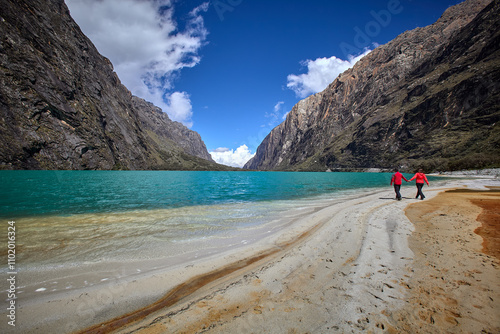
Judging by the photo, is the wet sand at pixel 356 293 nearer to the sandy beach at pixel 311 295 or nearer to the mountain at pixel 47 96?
the sandy beach at pixel 311 295

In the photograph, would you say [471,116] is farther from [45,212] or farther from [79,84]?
[79,84]

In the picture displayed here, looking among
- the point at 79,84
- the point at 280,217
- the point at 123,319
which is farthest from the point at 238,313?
the point at 79,84

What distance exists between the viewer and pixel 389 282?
4.71m

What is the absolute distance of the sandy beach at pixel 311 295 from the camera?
11.3 feet

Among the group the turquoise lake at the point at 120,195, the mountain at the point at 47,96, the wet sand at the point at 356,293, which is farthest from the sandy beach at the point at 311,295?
the mountain at the point at 47,96

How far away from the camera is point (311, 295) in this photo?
4320 millimetres

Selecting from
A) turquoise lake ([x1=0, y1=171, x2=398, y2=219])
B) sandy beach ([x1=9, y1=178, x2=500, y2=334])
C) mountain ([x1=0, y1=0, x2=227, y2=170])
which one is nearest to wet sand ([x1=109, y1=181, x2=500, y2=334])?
sandy beach ([x1=9, y1=178, x2=500, y2=334])

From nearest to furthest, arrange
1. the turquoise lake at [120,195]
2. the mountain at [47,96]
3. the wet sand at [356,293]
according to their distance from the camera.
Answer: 1. the wet sand at [356,293]
2. the turquoise lake at [120,195]
3. the mountain at [47,96]

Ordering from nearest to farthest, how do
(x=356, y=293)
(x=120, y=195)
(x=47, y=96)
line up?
(x=356, y=293)
(x=120, y=195)
(x=47, y=96)

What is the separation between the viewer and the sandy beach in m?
3.46

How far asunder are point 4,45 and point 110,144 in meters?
87.5

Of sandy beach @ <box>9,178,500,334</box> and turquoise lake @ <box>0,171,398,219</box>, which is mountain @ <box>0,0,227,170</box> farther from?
sandy beach @ <box>9,178,500,334</box>

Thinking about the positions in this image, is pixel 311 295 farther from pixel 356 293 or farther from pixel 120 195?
pixel 120 195

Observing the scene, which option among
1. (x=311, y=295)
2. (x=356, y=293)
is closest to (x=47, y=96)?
(x=311, y=295)
